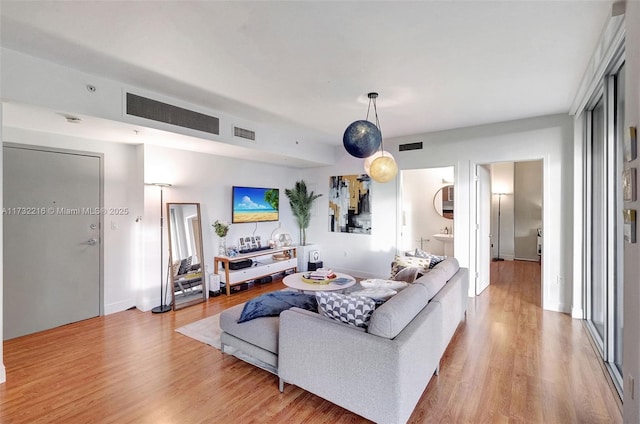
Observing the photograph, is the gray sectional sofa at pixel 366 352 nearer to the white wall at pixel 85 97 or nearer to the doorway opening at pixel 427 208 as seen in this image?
the white wall at pixel 85 97

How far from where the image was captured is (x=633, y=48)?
1.65 metres

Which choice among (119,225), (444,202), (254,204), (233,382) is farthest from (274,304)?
(444,202)

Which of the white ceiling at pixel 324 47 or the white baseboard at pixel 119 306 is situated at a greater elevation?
the white ceiling at pixel 324 47

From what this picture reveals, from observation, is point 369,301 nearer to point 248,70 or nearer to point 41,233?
point 248,70

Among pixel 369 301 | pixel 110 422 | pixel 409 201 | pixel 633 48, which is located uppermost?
pixel 633 48

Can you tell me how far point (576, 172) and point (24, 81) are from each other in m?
5.84

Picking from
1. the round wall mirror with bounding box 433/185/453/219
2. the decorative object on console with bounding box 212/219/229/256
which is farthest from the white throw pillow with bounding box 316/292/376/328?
the round wall mirror with bounding box 433/185/453/219

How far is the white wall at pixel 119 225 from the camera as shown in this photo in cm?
394

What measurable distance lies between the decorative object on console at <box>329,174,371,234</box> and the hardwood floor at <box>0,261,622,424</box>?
2803mm

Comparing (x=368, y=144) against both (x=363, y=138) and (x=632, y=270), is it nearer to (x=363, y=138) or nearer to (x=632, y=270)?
(x=363, y=138)

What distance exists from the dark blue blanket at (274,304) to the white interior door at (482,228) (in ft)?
10.4

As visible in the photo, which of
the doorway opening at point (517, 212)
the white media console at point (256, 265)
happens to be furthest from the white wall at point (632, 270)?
the doorway opening at point (517, 212)

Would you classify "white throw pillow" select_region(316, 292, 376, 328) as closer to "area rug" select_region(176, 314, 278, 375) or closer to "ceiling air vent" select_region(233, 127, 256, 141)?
"area rug" select_region(176, 314, 278, 375)

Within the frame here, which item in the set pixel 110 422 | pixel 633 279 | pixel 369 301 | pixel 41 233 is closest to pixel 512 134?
pixel 633 279
